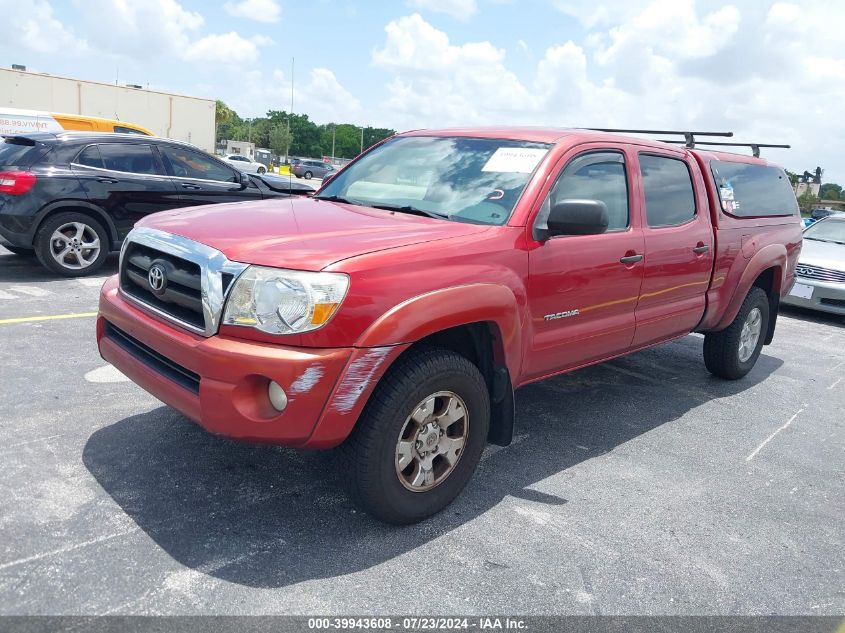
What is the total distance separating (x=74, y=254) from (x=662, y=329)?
611 cm

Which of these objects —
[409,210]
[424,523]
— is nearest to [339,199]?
[409,210]

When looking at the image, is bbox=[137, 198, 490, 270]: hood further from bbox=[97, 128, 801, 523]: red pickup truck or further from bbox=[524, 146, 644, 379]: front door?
bbox=[524, 146, 644, 379]: front door

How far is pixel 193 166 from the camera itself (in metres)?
8.44

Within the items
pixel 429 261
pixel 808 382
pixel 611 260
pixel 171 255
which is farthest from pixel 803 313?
pixel 171 255

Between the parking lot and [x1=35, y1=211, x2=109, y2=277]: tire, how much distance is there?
2.71 metres

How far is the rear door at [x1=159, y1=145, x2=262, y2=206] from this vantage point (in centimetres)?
822

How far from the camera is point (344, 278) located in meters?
2.61

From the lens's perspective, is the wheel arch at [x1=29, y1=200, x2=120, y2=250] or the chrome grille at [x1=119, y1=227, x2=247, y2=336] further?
the wheel arch at [x1=29, y1=200, x2=120, y2=250]

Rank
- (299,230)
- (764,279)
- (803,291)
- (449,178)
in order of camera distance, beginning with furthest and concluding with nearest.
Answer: (803,291), (764,279), (449,178), (299,230)

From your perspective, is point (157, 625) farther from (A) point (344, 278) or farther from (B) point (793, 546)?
(B) point (793, 546)

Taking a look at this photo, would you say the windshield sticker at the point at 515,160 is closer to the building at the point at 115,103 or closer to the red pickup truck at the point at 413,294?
the red pickup truck at the point at 413,294

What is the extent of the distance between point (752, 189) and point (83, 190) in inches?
255

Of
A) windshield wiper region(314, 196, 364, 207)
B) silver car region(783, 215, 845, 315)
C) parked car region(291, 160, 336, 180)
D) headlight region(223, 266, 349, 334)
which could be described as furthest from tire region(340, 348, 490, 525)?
parked car region(291, 160, 336, 180)

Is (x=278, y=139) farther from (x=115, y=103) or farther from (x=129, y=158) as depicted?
(x=129, y=158)
